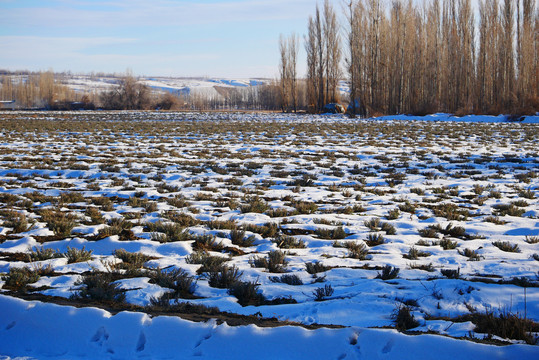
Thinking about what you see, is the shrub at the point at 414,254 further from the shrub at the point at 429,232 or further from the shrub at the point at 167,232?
the shrub at the point at 167,232

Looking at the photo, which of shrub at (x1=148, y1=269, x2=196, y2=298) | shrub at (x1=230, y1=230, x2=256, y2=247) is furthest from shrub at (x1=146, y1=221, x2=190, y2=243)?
shrub at (x1=148, y1=269, x2=196, y2=298)

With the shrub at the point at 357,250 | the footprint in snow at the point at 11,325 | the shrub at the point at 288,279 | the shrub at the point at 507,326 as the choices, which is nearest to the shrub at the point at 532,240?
the shrub at the point at 357,250

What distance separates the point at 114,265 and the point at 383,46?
131ft

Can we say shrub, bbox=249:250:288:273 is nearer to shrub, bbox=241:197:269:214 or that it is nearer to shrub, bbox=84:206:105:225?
shrub, bbox=241:197:269:214

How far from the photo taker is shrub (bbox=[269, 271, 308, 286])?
12.0ft

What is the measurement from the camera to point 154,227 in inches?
207

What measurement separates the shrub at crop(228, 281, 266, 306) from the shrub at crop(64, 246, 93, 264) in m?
1.70

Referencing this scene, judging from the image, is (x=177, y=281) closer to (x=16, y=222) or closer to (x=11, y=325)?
(x=11, y=325)

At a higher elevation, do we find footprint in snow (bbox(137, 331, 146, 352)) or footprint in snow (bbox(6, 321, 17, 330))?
footprint in snow (bbox(6, 321, 17, 330))

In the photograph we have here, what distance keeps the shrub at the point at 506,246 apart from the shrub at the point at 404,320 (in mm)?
2288

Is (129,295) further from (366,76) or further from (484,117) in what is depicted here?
(366,76)

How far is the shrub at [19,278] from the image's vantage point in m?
3.45

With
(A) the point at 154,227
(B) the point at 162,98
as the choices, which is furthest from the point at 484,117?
(B) the point at 162,98

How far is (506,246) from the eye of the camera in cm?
457
